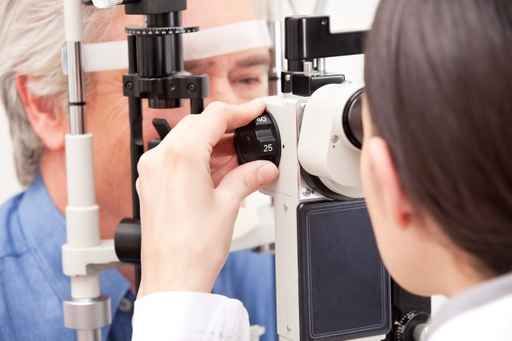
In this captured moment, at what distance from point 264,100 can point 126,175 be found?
21.3 inches

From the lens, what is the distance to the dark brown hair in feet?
1.96

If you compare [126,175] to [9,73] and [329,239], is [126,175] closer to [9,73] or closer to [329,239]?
[9,73]

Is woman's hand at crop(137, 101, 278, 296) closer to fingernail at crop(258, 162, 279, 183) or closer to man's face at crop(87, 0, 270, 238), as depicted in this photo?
fingernail at crop(258, 162, 279, 183)

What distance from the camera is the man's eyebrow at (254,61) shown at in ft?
4.91

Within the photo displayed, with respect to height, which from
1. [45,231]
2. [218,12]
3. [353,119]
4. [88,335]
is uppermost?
[218,12]

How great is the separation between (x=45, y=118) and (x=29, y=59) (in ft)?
0.32

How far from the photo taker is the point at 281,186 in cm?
97

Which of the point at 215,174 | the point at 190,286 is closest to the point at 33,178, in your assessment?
Result: the point at 215,174

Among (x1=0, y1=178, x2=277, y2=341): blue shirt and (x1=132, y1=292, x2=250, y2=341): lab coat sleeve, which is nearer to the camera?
(x1=132, y1=292, x2=250, y2=341): lab coat sleeve

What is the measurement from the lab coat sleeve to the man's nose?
0.64m

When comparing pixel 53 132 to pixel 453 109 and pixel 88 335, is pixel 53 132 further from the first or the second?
pixel 453 109

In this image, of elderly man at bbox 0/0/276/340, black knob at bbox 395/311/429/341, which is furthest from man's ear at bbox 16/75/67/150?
black knob at bbox 395/311/429/341

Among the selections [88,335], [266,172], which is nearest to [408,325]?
[266,172]

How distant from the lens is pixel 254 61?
1.50m
